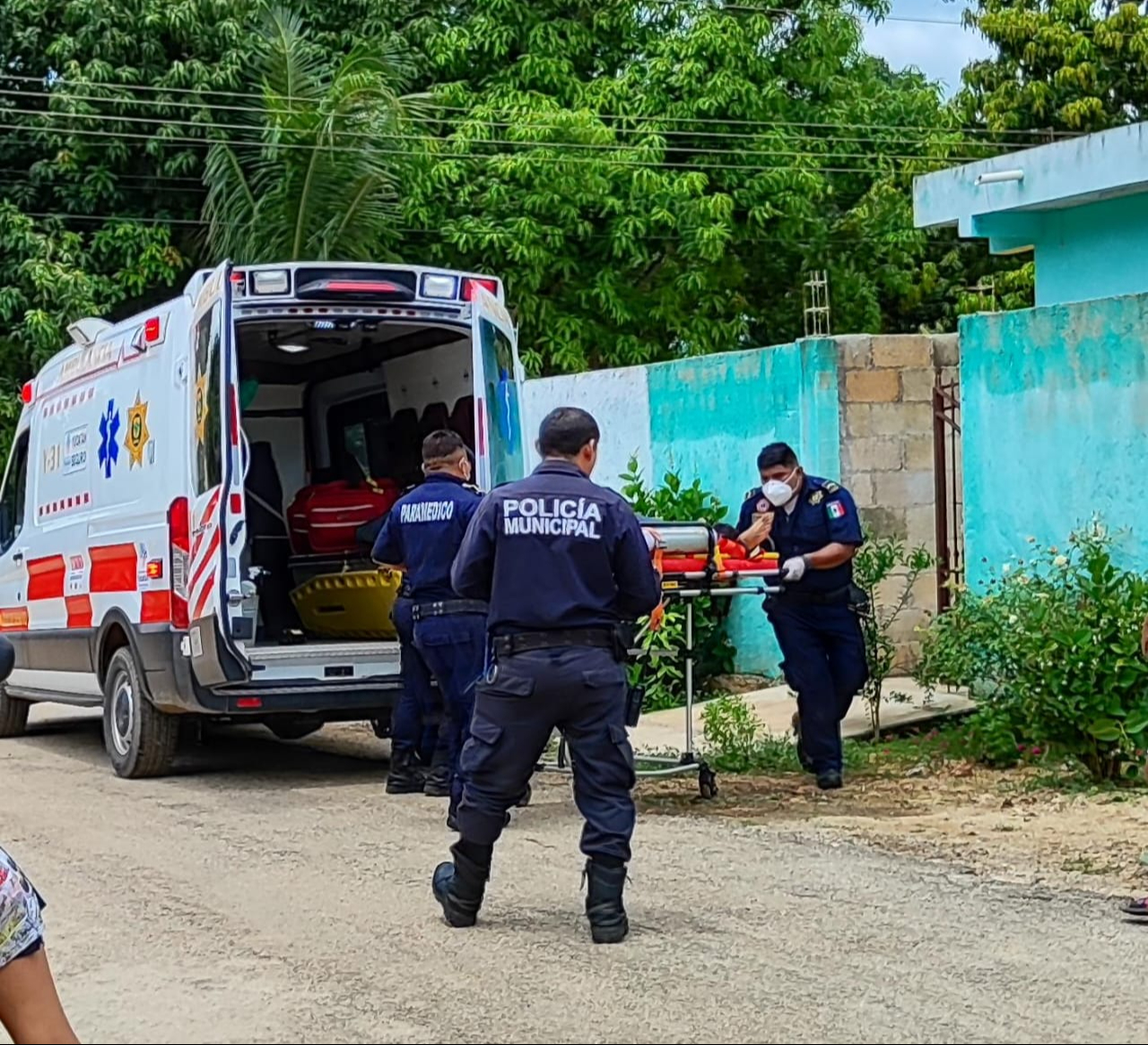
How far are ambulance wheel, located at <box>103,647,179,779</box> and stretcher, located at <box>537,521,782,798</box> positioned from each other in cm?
231

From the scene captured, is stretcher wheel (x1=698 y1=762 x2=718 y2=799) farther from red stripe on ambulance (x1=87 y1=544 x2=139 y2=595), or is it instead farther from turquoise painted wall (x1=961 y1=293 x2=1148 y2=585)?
red stripe on ambulance (x1=87 y1=544 x2=139 y2=595)

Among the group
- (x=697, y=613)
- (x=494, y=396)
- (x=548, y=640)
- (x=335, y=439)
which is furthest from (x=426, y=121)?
(x=548, y=640)

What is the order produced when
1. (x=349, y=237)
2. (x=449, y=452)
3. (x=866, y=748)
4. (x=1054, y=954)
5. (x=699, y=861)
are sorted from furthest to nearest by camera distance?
(x=349, y=237) → (x=866, y=748) → (x=449, y=452) → (x=699, y=861) → (x=1054, y=954)

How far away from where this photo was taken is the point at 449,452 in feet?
30.1

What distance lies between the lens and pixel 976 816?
8836 millimetres

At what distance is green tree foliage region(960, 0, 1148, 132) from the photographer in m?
23.2

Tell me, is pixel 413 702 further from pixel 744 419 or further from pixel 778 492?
pixel 744 419

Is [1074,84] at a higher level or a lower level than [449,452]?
higher

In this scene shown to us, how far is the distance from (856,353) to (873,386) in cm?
25

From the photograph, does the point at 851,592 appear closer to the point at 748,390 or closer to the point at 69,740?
the point at 748,390

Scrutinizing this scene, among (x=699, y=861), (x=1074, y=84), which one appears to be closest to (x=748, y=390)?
(x=699, y=861)

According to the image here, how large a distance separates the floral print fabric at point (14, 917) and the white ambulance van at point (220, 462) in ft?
15.7

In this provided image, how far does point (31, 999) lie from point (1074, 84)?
21.2 metres

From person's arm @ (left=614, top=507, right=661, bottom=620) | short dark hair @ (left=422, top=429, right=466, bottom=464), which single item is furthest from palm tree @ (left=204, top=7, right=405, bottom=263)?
person's arm @ (left=614, top=507, right=661, bottom=620)
